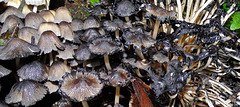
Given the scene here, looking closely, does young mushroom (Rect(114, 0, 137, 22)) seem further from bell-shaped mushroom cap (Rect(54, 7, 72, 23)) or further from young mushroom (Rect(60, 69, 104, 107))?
young mushroom (Rect(60, 69, 104, 107))

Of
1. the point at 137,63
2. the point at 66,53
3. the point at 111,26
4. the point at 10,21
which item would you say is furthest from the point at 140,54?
the point at 10,21

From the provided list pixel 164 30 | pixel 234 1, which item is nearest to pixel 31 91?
pixel 164 30

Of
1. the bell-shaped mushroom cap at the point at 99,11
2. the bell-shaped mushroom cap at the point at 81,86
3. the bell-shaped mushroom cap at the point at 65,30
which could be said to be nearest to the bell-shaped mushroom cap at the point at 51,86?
the bell-shaped mushroom cap at the point at 81,86

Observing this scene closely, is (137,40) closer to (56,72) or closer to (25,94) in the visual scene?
(56,72)

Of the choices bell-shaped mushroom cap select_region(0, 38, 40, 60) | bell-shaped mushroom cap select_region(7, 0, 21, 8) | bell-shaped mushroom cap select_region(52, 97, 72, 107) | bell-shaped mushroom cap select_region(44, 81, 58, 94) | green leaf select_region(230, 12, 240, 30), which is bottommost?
bell-shaped mushroom cap select_region(52, 97, 72, 107)

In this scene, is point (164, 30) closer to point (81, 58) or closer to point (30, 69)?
point (81, 58)

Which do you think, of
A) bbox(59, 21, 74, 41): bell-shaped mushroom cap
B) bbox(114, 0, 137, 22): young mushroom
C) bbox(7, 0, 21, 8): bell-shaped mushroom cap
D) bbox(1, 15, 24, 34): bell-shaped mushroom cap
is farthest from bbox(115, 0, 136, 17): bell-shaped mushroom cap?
bbox(7, 0, 21, 8): bell-shaped mushroom cap

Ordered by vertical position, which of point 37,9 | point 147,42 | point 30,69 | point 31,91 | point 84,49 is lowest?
point 31,91
